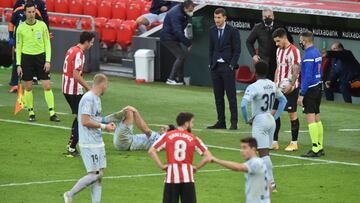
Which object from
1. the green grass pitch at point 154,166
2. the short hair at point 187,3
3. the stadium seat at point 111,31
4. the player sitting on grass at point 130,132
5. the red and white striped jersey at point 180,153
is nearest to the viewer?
the red and white striped jersey at point 180,153

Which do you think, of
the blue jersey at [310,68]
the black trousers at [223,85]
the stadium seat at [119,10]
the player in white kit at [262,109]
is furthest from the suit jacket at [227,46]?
the stadium seat at [119,10]

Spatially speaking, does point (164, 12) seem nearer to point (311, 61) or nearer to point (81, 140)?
point (311, 61)

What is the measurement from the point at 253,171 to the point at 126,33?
61.5 ft

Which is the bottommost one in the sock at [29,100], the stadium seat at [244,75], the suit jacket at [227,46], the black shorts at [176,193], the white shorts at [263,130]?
the stadium seat at [244,75]

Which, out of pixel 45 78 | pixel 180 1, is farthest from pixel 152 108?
pixel 180 1

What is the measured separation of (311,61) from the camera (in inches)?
729

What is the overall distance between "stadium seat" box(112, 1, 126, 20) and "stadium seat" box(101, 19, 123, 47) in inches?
24.4

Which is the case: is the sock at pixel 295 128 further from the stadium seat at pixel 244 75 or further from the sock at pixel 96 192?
the stadium seat at pixel 244 75

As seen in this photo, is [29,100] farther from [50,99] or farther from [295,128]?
[295,128]

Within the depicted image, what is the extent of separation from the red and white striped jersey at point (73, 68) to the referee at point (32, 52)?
2455mm

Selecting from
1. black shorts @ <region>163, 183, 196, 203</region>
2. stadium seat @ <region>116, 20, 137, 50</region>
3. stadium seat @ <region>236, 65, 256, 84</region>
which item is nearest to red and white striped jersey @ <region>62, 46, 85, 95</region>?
black shorts @ <region>163, 183, 196, 203</region>

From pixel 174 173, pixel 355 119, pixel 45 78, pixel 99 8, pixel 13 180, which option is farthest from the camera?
pixel 99 8

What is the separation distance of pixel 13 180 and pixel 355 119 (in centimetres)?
897

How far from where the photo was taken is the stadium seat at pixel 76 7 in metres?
33.5
